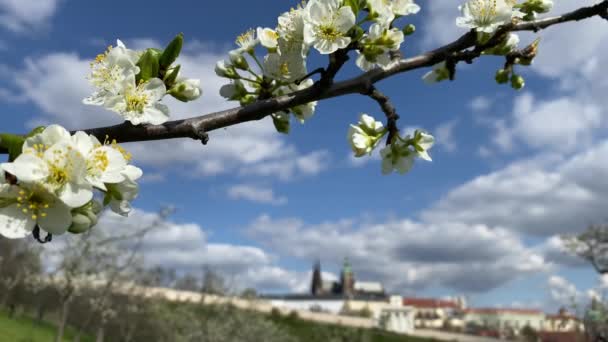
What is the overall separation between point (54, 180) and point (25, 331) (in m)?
26.9

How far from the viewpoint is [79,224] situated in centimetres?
97

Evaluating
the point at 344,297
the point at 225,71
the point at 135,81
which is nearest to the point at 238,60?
the point at 225,71

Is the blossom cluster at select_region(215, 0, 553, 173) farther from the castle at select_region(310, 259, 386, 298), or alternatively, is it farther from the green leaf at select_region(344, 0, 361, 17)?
the castle at select_region(310, 259, 386, 298)

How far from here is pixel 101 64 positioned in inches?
49.2

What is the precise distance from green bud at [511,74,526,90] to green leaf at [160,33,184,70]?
1.09m

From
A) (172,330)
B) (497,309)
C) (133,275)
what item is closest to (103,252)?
(133,275)

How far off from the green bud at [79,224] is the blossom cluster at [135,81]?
22 centimetres

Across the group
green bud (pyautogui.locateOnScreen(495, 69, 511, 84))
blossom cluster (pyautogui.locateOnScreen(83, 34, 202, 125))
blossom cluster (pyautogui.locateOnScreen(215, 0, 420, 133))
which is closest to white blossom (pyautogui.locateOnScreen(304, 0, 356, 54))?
blossom cluster (pyautogui.locateOnScreen(215, 0, 420, 133))

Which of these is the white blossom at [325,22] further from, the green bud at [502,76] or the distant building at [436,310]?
the distant building at [436,310]

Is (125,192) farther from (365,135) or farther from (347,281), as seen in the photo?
(347,281)

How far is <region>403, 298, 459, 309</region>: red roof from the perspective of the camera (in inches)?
3612

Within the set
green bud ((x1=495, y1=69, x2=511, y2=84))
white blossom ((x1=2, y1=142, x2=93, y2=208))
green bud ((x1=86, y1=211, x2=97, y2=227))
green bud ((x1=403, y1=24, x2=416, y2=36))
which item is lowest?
green bud ((x1=86, y1=211, x2=97, y2=227))

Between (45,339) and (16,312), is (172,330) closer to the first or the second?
(45,339)

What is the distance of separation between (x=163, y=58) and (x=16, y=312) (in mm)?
34354
